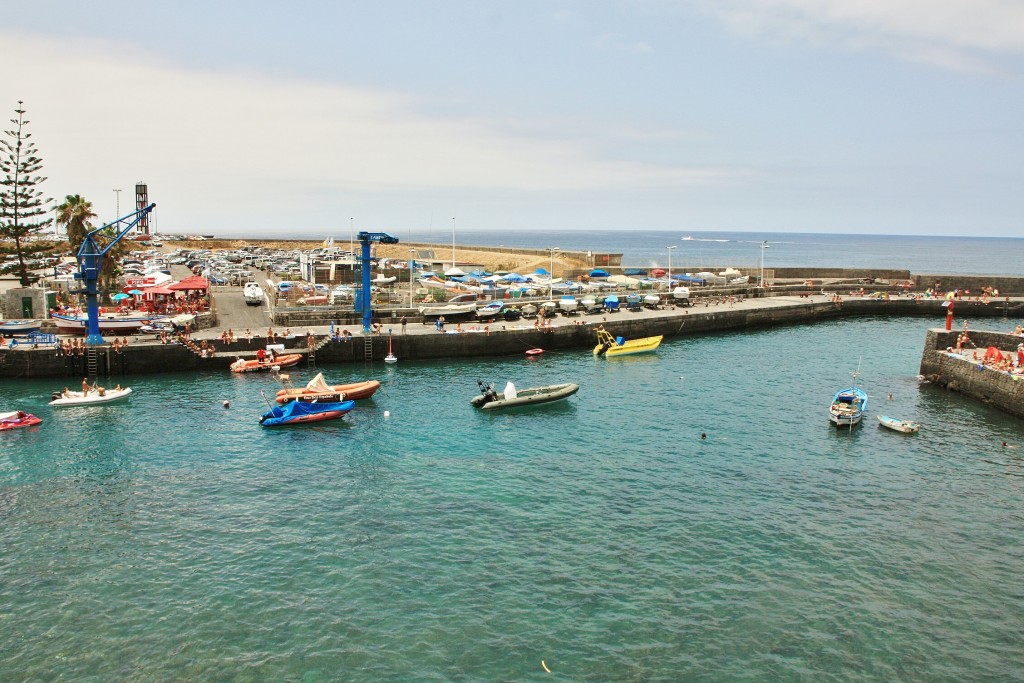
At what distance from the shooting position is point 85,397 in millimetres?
39281

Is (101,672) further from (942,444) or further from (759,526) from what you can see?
(942,444)

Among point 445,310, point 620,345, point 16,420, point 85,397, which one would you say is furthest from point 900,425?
point 16,420

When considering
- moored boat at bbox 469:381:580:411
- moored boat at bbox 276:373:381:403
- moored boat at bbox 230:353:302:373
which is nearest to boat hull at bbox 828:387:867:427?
moored boat at bbox 469:381:580:411

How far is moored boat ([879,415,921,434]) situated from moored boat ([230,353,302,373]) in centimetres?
3649

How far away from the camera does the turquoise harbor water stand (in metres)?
17.5

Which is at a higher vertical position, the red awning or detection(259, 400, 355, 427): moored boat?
the red awning

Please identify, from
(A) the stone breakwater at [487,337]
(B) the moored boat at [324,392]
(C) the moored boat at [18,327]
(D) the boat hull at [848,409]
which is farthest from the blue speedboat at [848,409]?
(C) the moored boat at [18,327]

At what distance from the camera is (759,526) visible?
24422mm

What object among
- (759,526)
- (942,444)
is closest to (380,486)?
(759,526)

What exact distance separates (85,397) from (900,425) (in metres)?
44.2

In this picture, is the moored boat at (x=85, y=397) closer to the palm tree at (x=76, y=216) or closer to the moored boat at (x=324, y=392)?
the moored boat at (x=324, y=392)

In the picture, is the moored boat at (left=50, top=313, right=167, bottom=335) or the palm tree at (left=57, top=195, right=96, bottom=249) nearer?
the moored boat at (left=50, top=313, right=167, bottom=335)

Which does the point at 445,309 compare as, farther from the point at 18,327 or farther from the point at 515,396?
the point at 18,327

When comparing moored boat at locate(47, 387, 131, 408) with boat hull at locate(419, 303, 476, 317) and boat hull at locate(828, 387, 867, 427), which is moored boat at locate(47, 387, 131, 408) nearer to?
boat hull at locate(419, 303, 476, 317)
